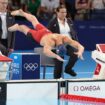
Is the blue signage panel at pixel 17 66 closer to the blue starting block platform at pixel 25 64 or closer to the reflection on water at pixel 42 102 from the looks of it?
the blue starting block platform at pixel 25 64

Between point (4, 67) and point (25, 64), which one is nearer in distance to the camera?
point (4, 67)

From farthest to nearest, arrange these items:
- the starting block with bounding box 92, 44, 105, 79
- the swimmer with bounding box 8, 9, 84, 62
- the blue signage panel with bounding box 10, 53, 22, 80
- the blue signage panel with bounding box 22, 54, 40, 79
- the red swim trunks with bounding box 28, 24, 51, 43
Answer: the blue signage panel with bounding box 22, 54, 40, 79, the blue signage panel with bounding box 10, 53, 22, 80, the red swim trunks with bounding box 28, 24, 51, 43, the swimmer with bounding box 8, 9, 84, 62, the starting block with bounding box 92, 44, 105, 79

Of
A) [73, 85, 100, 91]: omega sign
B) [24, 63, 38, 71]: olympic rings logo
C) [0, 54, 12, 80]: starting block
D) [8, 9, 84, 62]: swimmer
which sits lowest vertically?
[73, 85, 100, 91]: omega sign

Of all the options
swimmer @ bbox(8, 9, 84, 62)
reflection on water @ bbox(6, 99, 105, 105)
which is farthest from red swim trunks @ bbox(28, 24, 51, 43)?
reflection on water @ bbox(6, 99, 105, 105)

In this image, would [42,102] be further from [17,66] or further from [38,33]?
[17,66]

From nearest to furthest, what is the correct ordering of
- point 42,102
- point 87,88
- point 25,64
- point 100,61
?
point 42,102
point 87,88
point 100,61
point 25,64

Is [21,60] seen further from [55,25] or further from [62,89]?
[62,89]

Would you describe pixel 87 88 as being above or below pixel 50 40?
below

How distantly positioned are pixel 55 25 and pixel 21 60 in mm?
1121

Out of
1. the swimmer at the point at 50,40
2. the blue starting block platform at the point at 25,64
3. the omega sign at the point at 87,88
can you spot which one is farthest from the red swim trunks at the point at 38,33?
the omega sign at the point at 87,88

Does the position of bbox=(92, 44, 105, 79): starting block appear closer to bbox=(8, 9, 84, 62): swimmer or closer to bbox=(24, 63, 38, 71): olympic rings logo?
bbox=(8, 9, 84, 62): swimmer

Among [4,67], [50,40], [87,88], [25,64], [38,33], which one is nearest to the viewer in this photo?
[4,67]

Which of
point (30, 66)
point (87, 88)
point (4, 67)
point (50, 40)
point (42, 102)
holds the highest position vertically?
point (50, 40)

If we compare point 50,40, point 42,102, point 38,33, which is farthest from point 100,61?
point 38,33
